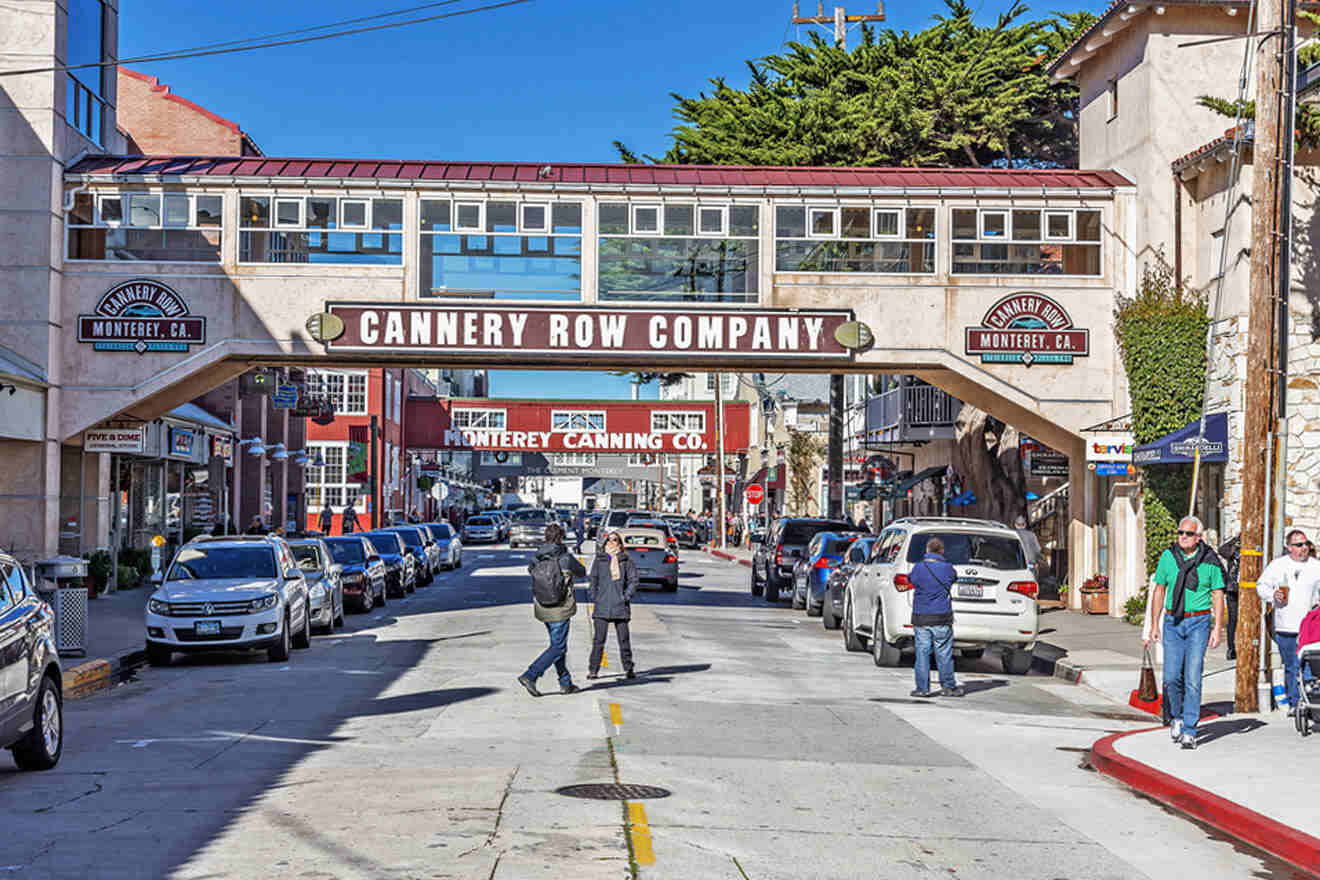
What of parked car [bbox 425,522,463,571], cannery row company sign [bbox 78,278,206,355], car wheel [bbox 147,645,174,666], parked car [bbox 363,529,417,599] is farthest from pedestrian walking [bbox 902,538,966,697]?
parked car [bbox 425,522,463,571]

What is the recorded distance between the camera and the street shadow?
14.0m

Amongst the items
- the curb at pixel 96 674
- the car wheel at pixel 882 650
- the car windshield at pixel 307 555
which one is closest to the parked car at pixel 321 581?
the car windshield at pixel 307 555

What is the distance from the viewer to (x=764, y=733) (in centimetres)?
1440

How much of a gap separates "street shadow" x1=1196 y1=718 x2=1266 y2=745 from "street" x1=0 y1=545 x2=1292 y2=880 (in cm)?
108

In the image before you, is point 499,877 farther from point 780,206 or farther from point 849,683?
point 780,206

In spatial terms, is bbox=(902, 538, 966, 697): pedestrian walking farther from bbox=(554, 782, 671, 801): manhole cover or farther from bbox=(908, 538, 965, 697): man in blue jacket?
bbox=(554, 782, 671, 801): manhole cover

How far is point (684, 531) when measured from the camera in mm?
70312

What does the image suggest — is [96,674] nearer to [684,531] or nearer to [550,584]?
[550,584]

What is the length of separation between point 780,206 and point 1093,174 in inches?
237

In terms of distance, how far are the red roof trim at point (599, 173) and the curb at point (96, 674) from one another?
453 inches

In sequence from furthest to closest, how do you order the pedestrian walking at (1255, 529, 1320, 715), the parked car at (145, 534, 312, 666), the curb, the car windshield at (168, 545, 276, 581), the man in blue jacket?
1. the car windshield at (168, 545, 276, 581)
2. the parked car at (145, 534, 312, 666)
3. the curb
4. the man in blue jacket
5. the pedestrian walking at (1255, 529, 1320, 715)

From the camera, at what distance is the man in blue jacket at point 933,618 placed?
17562 mm

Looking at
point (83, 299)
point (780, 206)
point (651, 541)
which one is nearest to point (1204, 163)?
point (780, 206)

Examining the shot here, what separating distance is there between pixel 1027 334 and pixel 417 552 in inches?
678
